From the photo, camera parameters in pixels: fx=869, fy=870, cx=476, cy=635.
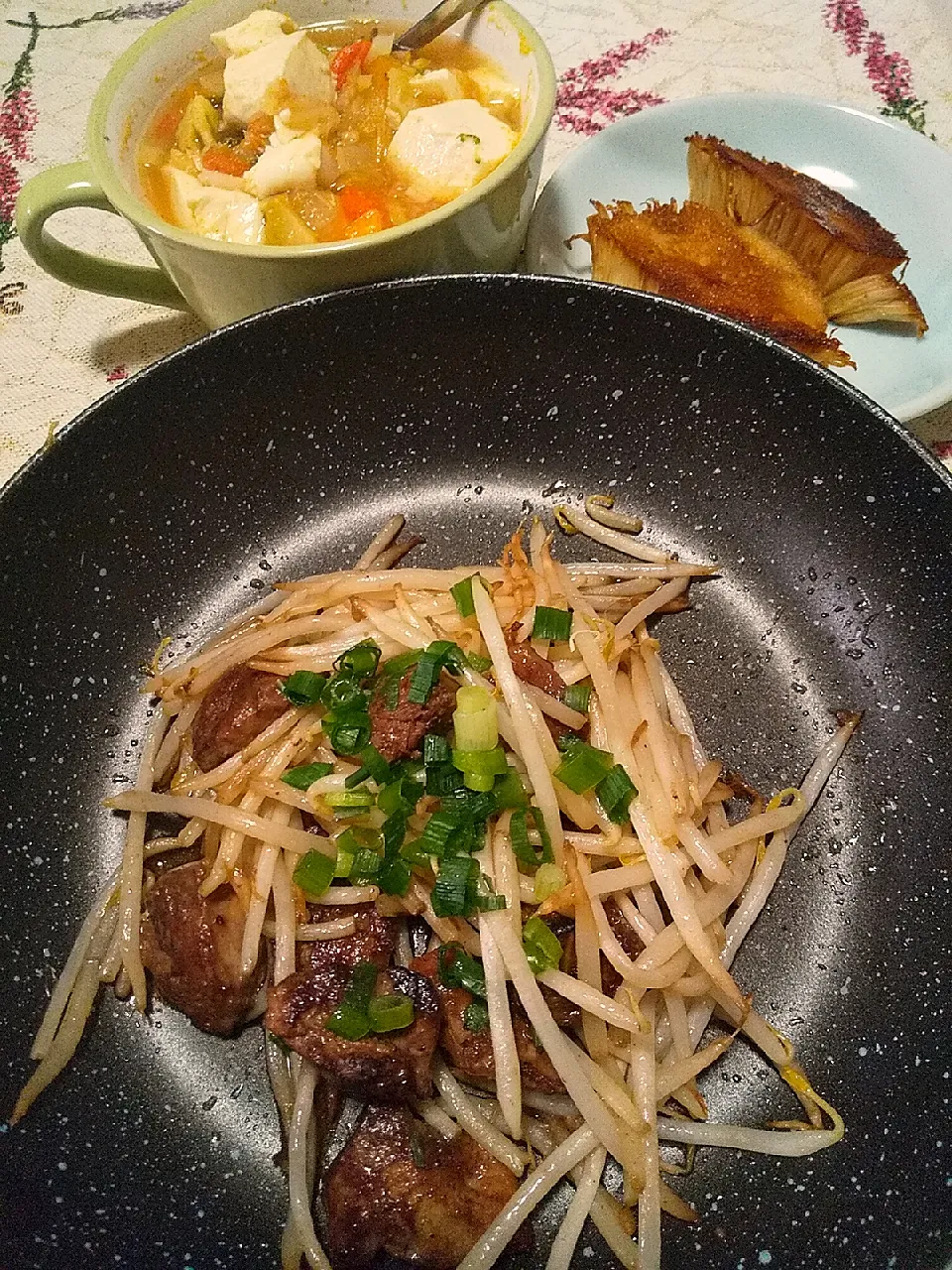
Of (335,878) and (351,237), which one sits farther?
(351,237)

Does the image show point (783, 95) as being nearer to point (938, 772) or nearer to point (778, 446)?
point (778, 446)

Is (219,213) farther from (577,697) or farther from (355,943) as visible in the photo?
(355,943)

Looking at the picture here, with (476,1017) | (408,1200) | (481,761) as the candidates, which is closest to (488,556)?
(481,761)

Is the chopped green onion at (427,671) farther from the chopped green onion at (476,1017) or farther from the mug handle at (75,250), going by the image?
the mug handle at (75,250)

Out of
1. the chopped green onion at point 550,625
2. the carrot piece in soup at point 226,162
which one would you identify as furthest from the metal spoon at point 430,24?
the chopped green onion at point 550,625

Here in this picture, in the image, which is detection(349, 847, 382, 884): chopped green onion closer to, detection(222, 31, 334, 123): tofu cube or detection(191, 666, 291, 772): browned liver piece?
detection(191, 666, 291, 772): browned liver piece

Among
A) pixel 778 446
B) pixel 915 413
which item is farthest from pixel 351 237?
pixel 915 413
